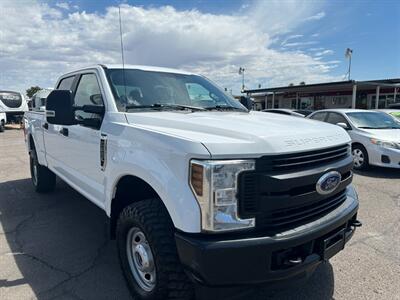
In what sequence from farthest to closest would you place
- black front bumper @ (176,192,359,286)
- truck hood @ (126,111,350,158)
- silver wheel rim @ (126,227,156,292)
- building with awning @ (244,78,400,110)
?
building with awning @ (244,78,400,110) → silver wheel rim @ (126,227,156,292) → truck hood @ (126,111,350,158) → black front bumper @ (176,192,359,286)

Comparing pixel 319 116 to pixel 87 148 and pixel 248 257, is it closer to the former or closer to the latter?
pixel 87 148

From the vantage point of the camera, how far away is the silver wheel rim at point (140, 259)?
2672 mm

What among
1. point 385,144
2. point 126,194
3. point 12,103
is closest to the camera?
point 126,194

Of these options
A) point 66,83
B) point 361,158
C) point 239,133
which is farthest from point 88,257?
point 361,158

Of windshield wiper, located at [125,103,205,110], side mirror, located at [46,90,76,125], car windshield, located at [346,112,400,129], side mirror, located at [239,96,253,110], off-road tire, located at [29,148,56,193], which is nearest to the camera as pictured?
side mirror, located at [46,90,76,125]

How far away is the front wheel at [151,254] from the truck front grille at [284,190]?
61cm

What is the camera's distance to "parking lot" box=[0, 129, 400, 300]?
306cm

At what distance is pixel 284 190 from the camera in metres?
2.23

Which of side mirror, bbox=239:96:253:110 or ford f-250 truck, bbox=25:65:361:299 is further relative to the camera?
side mirror, bbox=239:96:253:110

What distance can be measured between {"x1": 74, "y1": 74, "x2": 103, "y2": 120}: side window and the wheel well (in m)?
0.82

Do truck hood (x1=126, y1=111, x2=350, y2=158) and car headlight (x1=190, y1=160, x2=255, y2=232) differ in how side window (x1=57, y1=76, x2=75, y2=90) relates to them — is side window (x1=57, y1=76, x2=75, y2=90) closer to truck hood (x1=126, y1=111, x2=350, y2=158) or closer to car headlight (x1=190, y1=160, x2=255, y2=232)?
truck hood (x1=126, y1=111, x2=350, y2=158)

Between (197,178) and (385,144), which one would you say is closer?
(197,178)

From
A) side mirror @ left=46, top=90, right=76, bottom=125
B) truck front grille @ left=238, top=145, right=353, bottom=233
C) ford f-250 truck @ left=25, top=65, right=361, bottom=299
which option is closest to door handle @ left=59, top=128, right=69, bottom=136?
ford f-250 truck @ left=25, top=65, right=361, bottom=299

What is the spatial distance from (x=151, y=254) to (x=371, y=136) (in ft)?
23.2
